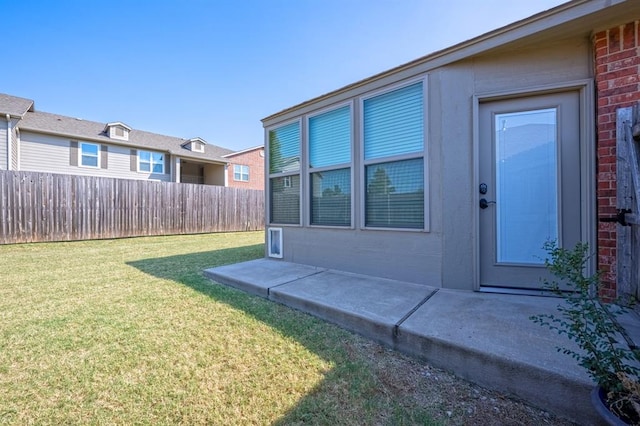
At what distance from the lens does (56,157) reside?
11750mm

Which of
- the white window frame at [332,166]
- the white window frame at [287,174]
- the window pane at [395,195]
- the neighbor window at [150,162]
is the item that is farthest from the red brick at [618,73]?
the neighbor window at [150,162]

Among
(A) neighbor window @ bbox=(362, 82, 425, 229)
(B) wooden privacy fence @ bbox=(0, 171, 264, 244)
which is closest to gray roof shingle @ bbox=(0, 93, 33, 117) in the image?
(B) wooden privacy fence @ bbox=(0, 171, 264, 244)

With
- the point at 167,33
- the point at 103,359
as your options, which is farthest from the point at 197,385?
the point at 167,33

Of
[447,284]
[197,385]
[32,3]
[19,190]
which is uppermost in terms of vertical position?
[32,3]

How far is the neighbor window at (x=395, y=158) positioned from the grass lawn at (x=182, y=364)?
1636mm

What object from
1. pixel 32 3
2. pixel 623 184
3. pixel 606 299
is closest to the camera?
pixel 623 184

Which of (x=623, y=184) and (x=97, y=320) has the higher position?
(x=623, y=184)

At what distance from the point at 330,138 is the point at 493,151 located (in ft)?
6.98

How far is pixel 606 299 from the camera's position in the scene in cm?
241

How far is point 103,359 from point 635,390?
3.09 metres

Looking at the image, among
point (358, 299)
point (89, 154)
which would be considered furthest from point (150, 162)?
point (358, 299)

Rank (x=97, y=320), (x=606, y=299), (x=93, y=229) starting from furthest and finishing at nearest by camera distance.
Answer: (x=93, y=229) < (x=97, y=320) < (x=606, y=299)

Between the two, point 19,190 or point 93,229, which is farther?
point 93,229

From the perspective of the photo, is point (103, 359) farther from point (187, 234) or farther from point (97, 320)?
point (187, 234)
